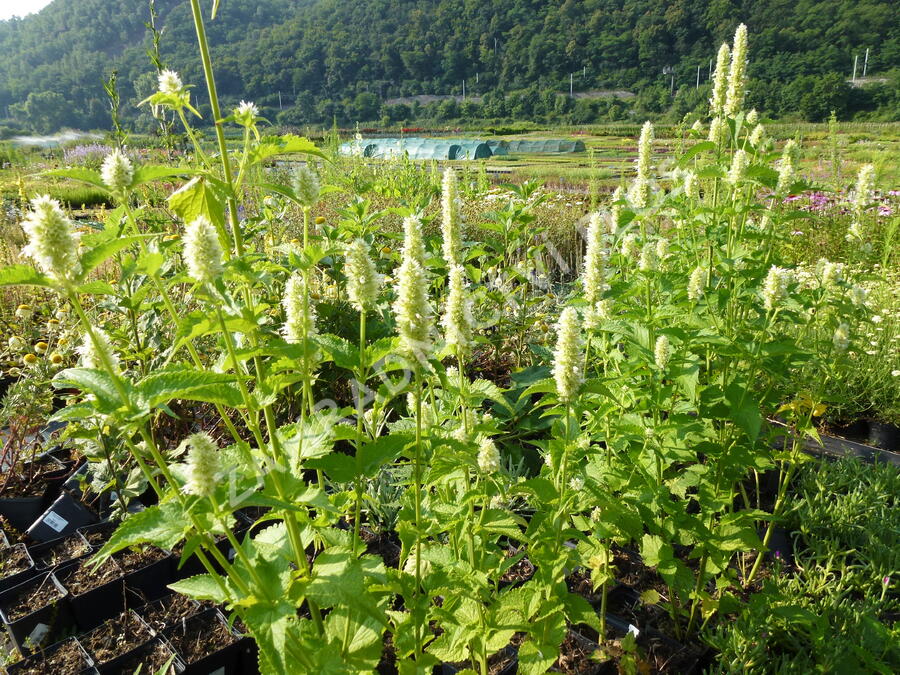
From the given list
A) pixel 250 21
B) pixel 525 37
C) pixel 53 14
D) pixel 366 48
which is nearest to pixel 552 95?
pixel 525 37

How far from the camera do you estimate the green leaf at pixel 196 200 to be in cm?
123

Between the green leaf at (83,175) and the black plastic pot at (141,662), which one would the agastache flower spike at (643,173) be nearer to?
the green leaf at (83,175)

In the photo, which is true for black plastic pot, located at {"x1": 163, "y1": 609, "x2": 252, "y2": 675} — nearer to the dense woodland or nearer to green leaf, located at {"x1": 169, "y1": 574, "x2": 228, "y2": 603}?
green leaf, located at {"x1": 169, "y1": 574, "x2": 228, "y2": 603}

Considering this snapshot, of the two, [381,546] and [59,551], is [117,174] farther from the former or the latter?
[59,551]

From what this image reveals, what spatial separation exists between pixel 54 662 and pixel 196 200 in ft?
6.33

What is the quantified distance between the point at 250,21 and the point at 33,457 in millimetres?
66258

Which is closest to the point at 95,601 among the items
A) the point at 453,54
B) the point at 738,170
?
the point at 738,170

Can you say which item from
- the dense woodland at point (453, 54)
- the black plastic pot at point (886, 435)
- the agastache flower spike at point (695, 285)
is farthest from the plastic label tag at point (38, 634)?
the dense woodland at point (453, 54)

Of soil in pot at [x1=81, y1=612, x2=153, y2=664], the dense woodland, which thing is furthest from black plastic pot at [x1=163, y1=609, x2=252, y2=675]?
the dense woodland

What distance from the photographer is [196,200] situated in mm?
1238

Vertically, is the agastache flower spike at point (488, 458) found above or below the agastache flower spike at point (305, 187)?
below

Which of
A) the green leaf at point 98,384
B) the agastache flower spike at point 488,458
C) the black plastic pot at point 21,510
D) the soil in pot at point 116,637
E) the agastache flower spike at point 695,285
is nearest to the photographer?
the green leaf at point 98,384

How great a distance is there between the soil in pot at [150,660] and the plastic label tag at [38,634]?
50cm

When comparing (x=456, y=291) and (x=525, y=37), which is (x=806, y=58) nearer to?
(x=525, y=37)
